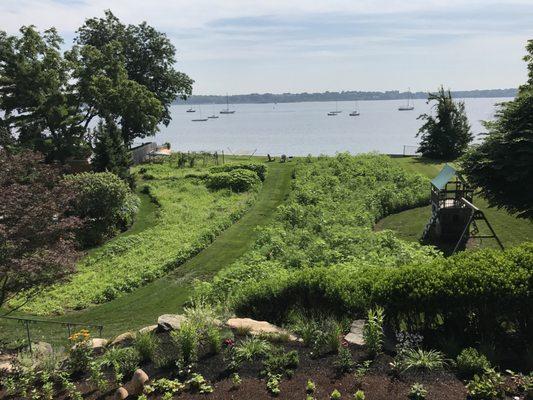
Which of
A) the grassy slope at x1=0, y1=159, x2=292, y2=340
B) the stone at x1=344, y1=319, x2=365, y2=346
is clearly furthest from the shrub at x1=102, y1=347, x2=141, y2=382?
the grassy slope at x1=0, y1=159, x2=292, y2=340

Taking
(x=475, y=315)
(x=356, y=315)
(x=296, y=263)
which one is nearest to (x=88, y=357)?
(x=356, y=315)

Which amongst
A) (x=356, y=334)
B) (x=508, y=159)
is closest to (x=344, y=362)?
(x=356, y=334)

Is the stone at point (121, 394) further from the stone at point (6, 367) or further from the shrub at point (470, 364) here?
the shrub at point (470, 364)

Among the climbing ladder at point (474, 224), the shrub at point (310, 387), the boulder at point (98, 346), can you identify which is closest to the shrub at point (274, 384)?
the shrub at point (310, 387)

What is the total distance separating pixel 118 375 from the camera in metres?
6.57

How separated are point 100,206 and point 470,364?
61.0 feet

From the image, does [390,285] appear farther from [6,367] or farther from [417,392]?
[6,367]

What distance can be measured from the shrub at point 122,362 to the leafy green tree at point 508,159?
38.6 ft

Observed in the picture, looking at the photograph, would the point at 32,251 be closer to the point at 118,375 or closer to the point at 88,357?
the point at 88,357

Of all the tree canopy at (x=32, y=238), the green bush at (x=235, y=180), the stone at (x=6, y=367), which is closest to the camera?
the stone at (x=6, y=367)

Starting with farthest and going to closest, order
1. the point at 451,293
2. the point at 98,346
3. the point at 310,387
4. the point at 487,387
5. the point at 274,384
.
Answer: the point at 98,346 → the point at 451,293 → the point at 274,384 → the point at 310,387 → the point at 487,387

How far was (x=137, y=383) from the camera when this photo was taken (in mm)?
6402

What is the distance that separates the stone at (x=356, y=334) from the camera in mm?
7059

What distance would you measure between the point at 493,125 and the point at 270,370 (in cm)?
1226
